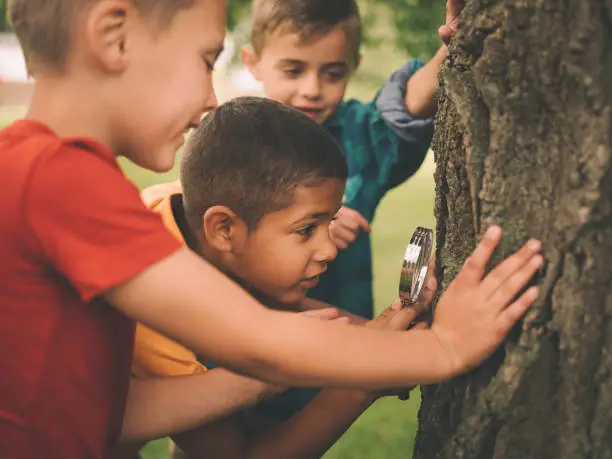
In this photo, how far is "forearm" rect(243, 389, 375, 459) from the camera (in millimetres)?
2086

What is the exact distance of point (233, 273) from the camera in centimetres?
240

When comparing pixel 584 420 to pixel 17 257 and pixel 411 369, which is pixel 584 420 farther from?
pixel 17 257

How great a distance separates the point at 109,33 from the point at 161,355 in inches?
36.7

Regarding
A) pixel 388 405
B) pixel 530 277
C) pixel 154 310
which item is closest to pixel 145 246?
pixel 154 310

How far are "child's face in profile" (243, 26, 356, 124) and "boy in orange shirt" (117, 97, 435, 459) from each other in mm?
998

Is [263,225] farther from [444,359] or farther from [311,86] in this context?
[311,86]

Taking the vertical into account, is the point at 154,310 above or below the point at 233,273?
above

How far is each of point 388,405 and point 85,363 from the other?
251 centimetres

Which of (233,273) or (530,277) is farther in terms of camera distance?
(233,273)

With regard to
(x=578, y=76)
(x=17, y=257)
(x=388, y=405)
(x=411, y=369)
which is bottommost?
(x=388, y=405)

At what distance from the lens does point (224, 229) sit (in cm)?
230

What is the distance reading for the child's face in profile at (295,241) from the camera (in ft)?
7.31

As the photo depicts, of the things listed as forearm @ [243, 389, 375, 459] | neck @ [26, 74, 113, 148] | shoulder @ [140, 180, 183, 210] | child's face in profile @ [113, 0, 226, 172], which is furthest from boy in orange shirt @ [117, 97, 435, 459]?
neck @ [26, 74, 113, 148]

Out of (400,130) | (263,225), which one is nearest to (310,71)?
(400,130)
